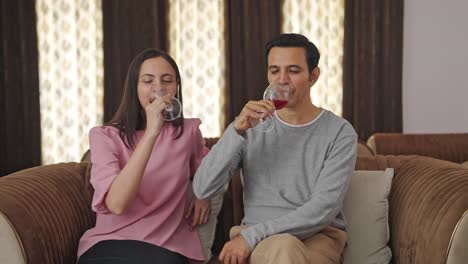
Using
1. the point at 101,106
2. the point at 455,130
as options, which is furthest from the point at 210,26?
the point at 455,130

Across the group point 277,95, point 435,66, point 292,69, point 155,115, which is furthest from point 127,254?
point 435,66

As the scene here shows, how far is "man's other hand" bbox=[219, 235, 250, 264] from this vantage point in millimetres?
1493

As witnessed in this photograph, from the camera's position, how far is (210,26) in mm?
4070

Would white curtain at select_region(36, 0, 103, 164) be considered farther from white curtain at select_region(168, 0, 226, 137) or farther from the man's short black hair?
the man's short black hair

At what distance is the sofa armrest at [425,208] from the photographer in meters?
1.52

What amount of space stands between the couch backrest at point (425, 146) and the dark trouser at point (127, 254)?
5.63 ft

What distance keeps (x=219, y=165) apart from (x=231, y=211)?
414 millimetres

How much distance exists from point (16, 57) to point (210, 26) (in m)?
1.57

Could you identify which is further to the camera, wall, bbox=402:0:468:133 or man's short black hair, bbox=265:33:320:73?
wall, bbox=402:0:468:133

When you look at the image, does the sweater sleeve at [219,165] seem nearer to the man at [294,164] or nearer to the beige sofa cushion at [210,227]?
the man at [294,164]

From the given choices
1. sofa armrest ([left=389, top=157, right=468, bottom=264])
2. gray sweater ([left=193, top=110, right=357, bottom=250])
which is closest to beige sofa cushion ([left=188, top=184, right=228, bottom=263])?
gray sweater ([left=193, top=110, right=357, bottom=250])

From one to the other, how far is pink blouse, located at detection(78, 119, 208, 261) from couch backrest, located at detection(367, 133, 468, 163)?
1.55 metres

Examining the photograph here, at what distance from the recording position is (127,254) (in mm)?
1582

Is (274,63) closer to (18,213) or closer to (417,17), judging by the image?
(18,213)
